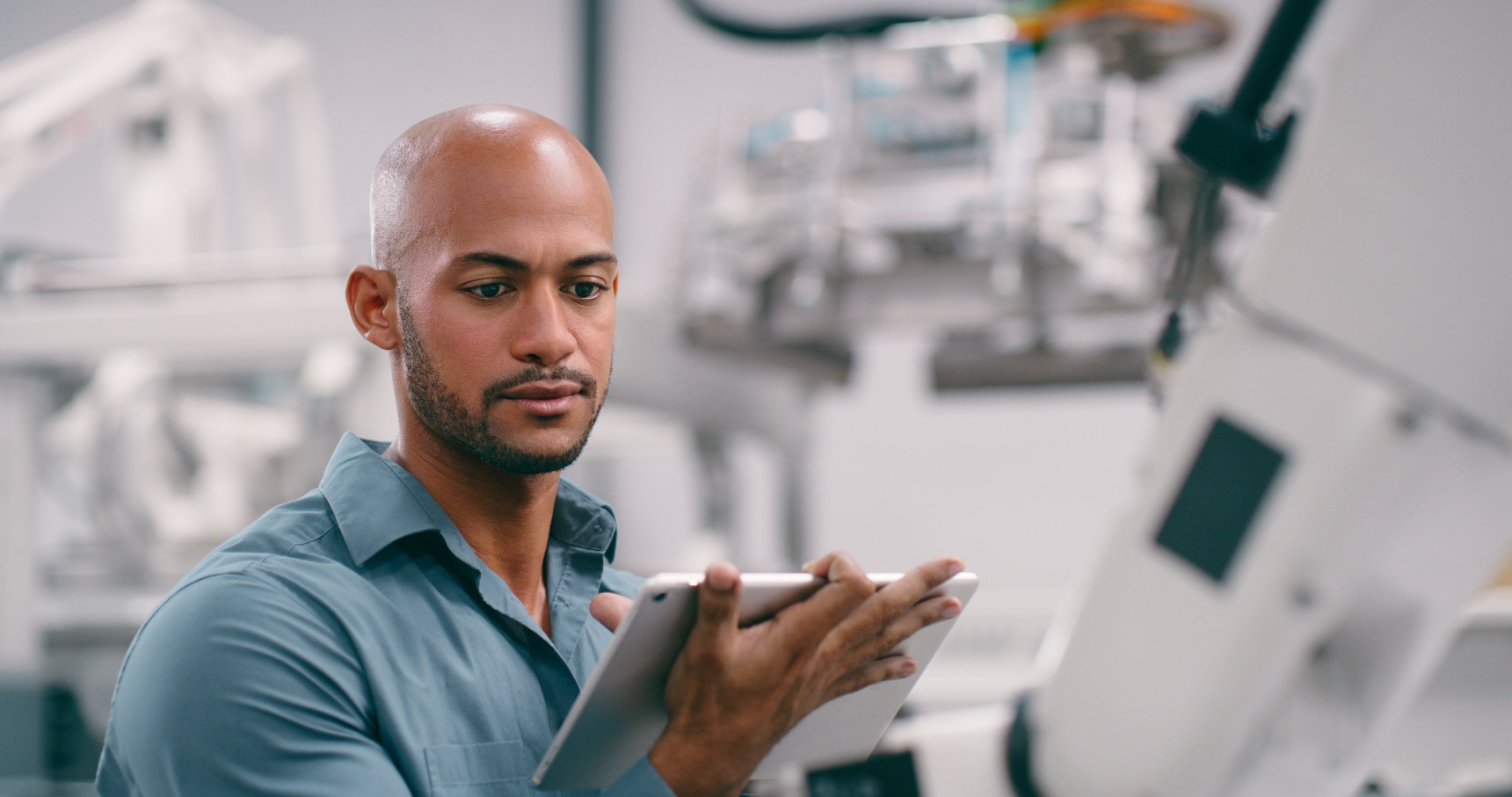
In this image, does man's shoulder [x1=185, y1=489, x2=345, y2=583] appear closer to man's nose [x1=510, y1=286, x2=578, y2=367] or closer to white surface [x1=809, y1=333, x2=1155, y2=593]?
man's nose [x1=510, y1=286, x2=578, y2=367]

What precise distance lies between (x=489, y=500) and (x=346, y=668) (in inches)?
9.6

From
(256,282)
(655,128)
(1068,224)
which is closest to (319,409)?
(256,282)

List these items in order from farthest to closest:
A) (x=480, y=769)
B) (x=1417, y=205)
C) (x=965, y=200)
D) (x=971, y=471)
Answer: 1. (x=971, y=471)
2. (x=965, y=200)
3. (x=1417, y=205)
4. (x=480, y=769)

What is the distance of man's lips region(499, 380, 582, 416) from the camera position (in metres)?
1.03

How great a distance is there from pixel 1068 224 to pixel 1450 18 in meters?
2.74

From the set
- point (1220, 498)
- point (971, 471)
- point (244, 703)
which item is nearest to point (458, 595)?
point (244, 703)

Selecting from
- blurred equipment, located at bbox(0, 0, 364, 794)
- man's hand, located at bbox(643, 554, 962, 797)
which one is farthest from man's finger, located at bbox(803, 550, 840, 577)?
blurred equipment, located at bbox(0, 0, 364, 794)

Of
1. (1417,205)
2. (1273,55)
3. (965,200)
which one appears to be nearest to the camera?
(1417,205)

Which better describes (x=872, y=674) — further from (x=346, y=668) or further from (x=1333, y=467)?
(x=1333, y=467)

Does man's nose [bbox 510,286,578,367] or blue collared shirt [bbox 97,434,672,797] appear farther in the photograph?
man's nose [bbox 510,286,578,367]

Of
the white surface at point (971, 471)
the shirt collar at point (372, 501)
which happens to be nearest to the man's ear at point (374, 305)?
the shirt collar at point (372, 501)

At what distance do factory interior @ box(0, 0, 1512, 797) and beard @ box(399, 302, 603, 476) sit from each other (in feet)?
2.79

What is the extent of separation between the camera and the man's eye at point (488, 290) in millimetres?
1020

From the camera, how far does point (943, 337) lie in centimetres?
482
